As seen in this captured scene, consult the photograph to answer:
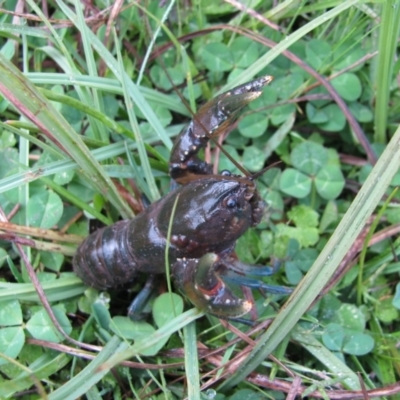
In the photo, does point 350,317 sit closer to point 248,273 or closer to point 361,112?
point 248,273

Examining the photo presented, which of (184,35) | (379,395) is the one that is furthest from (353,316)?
(184,35)

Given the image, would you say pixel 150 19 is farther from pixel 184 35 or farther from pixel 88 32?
pixel 88 32

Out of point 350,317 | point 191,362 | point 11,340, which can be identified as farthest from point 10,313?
point 350,317

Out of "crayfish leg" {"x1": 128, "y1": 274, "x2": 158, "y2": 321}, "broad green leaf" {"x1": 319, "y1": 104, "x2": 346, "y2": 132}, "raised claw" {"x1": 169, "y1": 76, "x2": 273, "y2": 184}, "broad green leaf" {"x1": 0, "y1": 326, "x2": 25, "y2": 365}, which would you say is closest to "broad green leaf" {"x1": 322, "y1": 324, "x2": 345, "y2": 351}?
"crayfish leg" {"x1": 128, "y1": 274, "x2": 158, "y2": 321}

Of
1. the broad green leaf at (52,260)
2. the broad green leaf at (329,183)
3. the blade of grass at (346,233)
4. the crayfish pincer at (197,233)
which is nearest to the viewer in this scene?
the blade of grass at (346,233)

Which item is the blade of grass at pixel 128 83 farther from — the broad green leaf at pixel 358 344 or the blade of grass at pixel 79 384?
the broad green leaf at pixel 358 344

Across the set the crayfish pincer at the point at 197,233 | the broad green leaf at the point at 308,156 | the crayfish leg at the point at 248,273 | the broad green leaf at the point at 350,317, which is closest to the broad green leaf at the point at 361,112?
the broad green leaf at the point at 308,156

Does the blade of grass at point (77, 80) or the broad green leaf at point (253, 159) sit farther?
the broad green leaf at point (253, 159)

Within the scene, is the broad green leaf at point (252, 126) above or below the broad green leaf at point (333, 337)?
above
